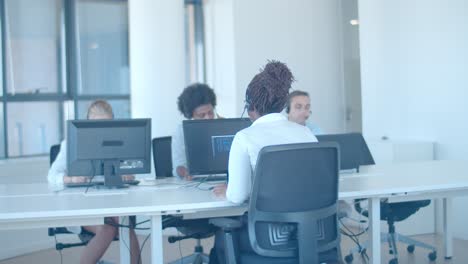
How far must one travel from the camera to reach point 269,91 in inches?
124

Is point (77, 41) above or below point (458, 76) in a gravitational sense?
above

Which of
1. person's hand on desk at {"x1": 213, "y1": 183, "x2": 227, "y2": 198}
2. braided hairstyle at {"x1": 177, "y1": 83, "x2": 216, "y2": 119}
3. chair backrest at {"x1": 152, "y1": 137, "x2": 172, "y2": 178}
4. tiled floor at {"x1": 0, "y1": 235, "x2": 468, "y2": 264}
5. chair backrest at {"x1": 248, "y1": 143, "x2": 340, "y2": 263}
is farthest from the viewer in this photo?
tiled floor at {"x1": 0, "y1": 235, "x2": 468, "y2": 264}

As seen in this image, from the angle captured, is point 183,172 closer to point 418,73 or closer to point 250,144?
point 250,144

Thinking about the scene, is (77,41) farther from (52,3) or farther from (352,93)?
(352,93)

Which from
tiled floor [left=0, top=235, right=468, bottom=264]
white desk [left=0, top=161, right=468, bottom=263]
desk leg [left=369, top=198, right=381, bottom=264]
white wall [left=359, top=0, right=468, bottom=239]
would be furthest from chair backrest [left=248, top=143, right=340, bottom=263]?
white wall [left=359, top=0, right=468, bottom=239]

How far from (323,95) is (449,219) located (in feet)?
9.41

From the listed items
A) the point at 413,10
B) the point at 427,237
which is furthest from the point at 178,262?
the point at 413,10

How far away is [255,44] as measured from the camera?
7195 millimetres

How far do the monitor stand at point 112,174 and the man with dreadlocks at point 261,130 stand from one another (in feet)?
3.35

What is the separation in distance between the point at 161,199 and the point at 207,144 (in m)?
0.67

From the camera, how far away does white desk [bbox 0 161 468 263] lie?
10.2 ft

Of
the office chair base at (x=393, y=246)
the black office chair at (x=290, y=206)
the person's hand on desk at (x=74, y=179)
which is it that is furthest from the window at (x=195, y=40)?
the black office chair at (x=290, y=206)

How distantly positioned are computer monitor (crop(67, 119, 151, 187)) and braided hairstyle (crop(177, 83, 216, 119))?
0.78 metres

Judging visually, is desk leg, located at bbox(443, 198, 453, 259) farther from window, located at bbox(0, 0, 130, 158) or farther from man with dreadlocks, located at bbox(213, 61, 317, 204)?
window, located at bbox(0, 0, 130, 158)
